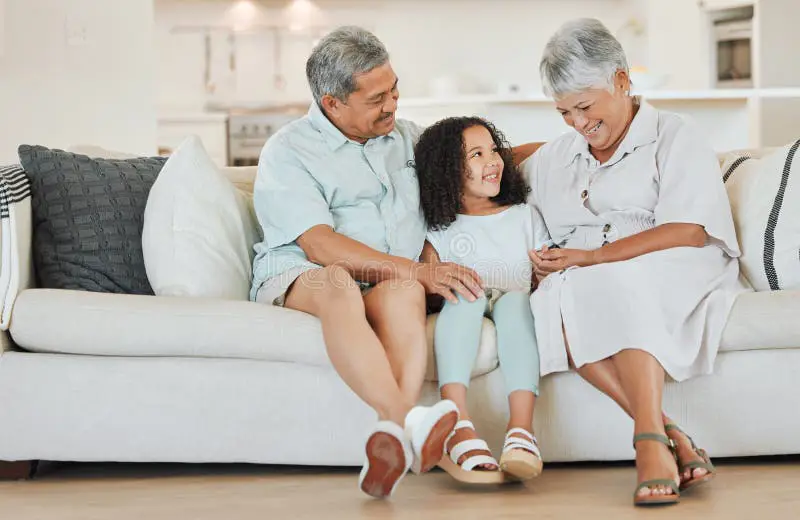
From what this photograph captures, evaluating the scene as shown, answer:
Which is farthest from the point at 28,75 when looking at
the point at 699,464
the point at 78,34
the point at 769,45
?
the point at 769,45

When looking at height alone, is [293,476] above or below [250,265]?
below

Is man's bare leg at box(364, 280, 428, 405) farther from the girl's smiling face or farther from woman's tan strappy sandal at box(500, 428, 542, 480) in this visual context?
the girl's smiling face

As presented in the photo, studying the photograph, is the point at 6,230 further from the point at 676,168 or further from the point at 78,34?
the point at 78,34

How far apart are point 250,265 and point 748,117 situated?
455cm

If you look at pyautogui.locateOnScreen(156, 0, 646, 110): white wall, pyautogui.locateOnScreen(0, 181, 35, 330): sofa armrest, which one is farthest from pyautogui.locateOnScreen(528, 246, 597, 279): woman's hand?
pyautogui.locateOnScreen(156, 0, 646, 110): white wall

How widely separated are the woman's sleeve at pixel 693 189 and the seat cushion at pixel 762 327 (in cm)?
19

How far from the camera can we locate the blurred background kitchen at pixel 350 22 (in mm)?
4977

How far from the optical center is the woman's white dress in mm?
2180

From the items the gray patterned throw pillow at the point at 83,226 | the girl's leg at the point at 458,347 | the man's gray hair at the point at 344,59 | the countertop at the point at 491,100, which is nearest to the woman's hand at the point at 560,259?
the girl's leg at the point at 458,347

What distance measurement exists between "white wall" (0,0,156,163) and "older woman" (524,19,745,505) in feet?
9.67

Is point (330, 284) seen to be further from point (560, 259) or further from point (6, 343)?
point (6, 343)

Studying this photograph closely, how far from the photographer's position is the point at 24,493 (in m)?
2.17

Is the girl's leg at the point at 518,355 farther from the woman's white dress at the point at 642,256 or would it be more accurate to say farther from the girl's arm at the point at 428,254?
the girl's arm at the point at 428,254

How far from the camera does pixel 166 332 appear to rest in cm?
227
